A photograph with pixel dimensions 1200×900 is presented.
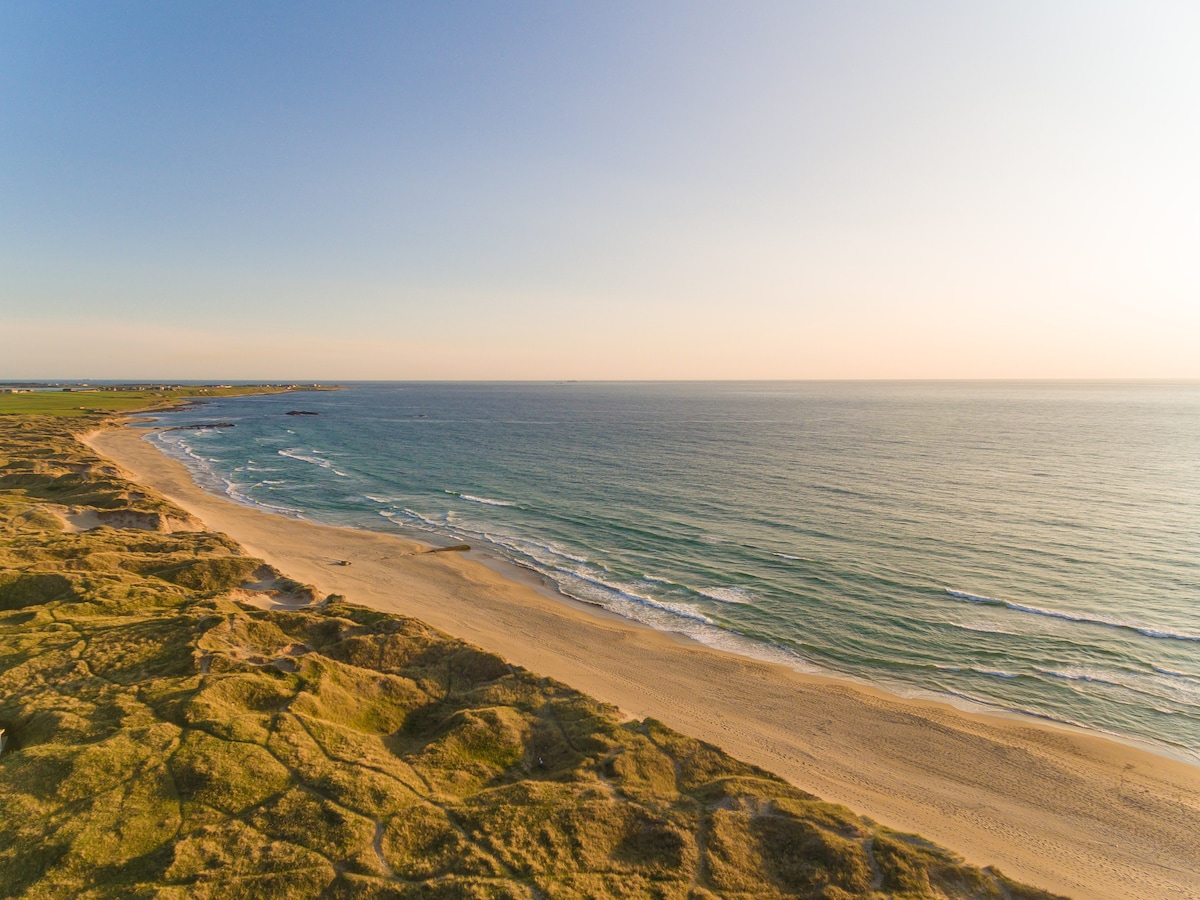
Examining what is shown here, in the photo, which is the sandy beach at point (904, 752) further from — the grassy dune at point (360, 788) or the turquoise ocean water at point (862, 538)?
the grassy dune at point (360, 788)

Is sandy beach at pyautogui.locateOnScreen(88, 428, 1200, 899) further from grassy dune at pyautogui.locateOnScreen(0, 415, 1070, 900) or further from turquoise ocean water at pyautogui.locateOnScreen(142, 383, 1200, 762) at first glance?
grassy dune at pyautogui.locateOnScreen(0, 415, 1070, 900)

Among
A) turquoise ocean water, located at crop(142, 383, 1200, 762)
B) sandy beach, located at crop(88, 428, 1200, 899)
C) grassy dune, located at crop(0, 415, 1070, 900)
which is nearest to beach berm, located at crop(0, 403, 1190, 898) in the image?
grassy dune, located at crop(0, 415, 1070, 900)

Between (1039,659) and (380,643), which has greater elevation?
(380,643)

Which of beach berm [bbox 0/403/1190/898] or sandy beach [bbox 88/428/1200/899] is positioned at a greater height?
beach berm [bbox 0/403/1190/898]

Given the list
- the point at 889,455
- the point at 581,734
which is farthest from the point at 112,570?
the point at 889,455

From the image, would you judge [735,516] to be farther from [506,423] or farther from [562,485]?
[506,423]

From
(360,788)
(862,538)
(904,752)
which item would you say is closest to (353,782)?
(360,788)

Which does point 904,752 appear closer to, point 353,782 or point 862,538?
point 353,782
